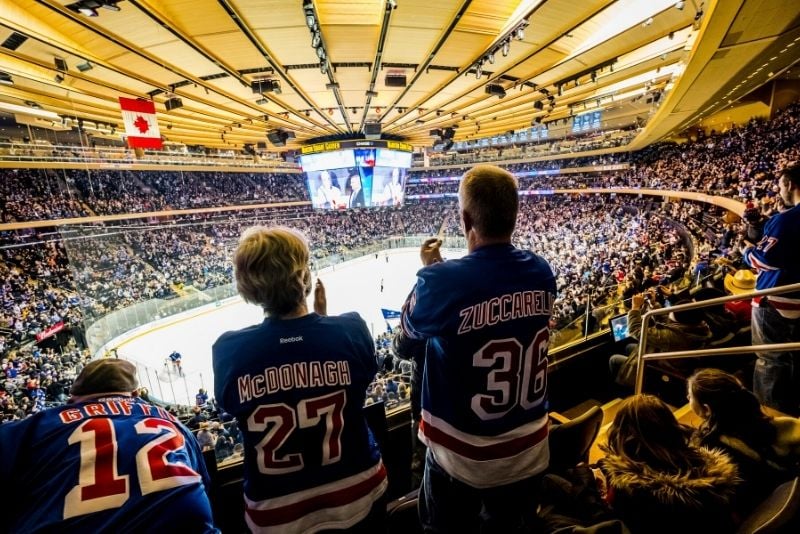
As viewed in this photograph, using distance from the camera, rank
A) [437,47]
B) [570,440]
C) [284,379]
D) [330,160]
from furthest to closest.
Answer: [330,160] < [437,47] < [570,440] < [284,379]

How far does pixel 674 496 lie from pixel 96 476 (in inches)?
69.8

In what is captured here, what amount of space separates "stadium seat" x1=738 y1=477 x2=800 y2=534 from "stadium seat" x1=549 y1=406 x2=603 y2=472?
0.58 metres

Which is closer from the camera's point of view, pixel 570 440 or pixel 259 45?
pixel 570 440

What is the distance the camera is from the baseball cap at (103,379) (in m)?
1.39

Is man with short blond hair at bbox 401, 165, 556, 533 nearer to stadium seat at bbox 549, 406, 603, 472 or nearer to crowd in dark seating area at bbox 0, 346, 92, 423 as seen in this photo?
stadium seat at bbox 549, 406, 603, 472

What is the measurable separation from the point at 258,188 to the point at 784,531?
97.0 ft

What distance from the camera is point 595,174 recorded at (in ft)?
91.9

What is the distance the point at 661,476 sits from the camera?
1.20 meters

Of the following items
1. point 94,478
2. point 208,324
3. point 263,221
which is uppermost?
point 94,478

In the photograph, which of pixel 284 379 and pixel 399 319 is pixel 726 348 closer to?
pixel 399 319

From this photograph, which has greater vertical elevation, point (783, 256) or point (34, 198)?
point (34, 198)

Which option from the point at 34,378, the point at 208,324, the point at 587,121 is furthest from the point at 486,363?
the point at 587,121

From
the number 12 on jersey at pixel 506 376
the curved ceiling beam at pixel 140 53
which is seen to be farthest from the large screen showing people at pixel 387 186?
the number 12 on jersey at pixel 506 376

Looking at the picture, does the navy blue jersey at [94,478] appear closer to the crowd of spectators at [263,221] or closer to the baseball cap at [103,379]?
the baseball cap at [103,379]
